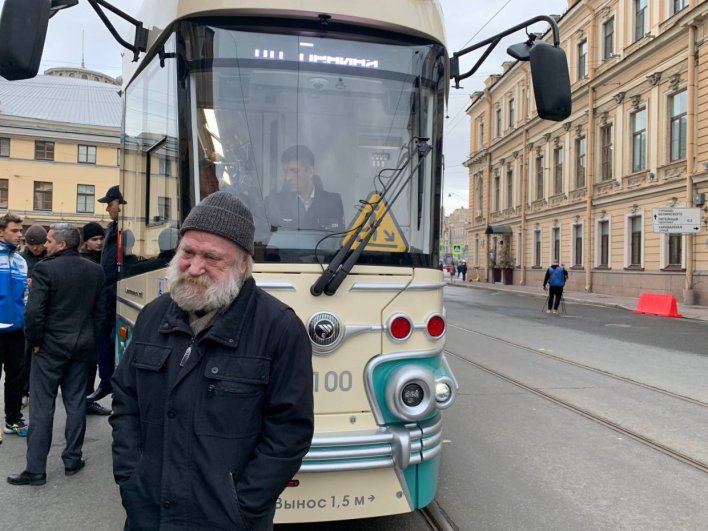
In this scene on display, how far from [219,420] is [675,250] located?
25218mm

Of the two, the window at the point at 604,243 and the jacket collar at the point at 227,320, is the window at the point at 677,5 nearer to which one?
the window at the point at 604,243

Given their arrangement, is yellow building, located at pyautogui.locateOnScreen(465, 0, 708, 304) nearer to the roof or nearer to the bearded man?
the bearded man

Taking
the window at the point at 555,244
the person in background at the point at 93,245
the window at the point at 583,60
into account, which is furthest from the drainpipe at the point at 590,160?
the person in background at the point at 93,245

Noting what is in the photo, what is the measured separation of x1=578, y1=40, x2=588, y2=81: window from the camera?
103ft

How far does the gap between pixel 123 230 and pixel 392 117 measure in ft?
8.76

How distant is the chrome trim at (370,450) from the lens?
290cm

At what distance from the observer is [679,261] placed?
901 inches

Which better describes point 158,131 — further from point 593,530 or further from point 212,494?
point 593,530

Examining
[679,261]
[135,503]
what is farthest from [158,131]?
[679,261]

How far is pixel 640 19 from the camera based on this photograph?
2681 centimetres

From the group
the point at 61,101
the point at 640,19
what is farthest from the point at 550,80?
the point at 61,101

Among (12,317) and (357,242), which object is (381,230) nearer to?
(357,242)

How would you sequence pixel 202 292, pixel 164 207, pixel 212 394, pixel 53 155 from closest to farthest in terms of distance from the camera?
pixel 212 394
pixel 202 292
pixel 164 207
pixel 53 155

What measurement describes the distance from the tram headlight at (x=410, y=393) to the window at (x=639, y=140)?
26780 millimetres
